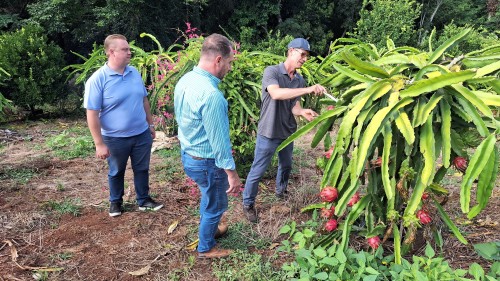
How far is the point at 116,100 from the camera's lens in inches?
128

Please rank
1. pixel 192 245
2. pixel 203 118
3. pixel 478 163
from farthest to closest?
pixel 192 245 → pixel 203 118 → pixel 478 163

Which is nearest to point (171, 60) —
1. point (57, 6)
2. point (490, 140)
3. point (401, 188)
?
point (401, 188)

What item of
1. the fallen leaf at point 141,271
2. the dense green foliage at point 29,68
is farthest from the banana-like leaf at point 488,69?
the dense green foliage at point 29,68

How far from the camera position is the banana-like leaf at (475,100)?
196 centimetres

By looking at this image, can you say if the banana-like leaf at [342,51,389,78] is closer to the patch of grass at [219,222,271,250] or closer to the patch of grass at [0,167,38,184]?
the patch of grass at [219,222,271,250]

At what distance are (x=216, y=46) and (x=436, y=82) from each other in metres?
1.37

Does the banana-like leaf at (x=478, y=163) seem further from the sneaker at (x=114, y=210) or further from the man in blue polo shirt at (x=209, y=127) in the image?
the sneaker at (x=114, y=210)

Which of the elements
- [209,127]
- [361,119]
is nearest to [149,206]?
[209,127]

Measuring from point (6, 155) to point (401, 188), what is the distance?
223 inches

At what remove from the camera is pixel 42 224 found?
11.3 ft

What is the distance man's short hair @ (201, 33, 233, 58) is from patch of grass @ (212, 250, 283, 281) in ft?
5.06

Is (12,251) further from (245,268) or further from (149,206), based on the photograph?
(245,268)

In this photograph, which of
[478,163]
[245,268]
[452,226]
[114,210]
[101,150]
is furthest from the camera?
[114,210]

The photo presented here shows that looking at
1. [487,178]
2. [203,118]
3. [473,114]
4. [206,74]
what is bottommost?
[487,178]
